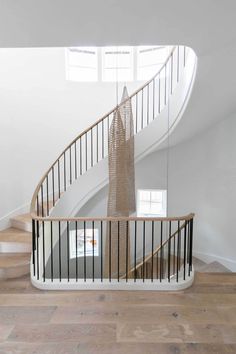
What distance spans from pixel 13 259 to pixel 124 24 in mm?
3464

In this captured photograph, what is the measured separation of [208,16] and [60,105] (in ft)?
13.6

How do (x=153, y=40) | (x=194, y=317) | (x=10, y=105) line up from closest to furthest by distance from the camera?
(x=153, y=40), (x=194, y=317), (x=10, y=105)

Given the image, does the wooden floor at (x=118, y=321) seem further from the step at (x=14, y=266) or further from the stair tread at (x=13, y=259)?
the stair tread at (x=13, y=259)

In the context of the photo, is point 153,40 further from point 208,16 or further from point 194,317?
point 194,317

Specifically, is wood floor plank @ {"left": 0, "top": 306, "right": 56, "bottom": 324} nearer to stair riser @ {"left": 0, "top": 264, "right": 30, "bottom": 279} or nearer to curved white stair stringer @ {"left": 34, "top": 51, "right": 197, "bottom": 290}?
stair riser @ {"left": 0, "top": 264, "right": 30, "bottom": 279}

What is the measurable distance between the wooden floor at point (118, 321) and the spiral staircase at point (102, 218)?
201 mm

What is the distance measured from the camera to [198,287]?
12.0ft

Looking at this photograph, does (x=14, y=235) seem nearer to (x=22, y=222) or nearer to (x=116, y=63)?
(x=22, y=222)

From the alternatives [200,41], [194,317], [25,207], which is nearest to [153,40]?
[200,41]

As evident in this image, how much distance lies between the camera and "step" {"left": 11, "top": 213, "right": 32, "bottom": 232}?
16.2 feet

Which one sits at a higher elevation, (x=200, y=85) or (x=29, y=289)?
(x=200, y=85)

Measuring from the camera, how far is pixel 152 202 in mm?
6523

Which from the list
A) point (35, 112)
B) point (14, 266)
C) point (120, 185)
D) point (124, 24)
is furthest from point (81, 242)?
point (124, 24)

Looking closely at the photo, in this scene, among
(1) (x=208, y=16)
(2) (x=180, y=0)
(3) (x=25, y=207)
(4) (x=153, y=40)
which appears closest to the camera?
(2) (x=180, y=0)
